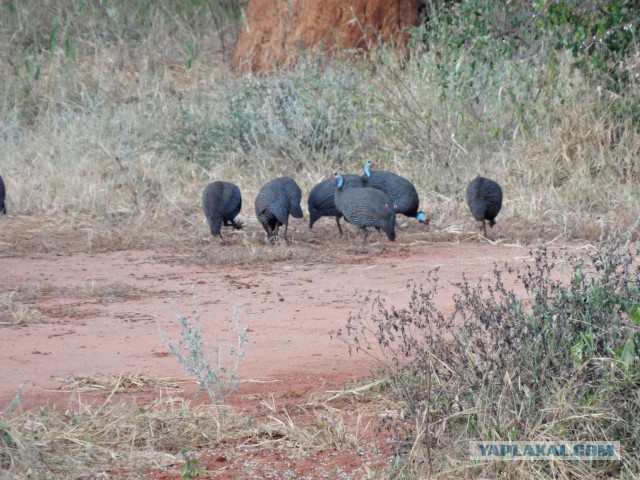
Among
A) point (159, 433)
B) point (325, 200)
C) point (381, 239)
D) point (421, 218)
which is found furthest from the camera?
point (421, 218)

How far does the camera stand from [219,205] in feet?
29.5

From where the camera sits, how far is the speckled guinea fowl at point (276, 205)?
348 inches

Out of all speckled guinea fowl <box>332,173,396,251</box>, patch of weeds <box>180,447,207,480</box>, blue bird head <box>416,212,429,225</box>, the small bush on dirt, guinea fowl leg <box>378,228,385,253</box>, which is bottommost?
patch of weeds <box>180,447,207,480</box>

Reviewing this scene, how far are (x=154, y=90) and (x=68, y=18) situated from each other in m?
2.61

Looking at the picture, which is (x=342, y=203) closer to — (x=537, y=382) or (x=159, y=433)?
(x=159, y=433)

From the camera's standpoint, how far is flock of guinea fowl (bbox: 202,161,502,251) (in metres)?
8.78

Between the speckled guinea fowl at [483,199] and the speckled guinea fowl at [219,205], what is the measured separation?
2.13 meters

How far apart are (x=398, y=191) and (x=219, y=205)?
5.89 feet

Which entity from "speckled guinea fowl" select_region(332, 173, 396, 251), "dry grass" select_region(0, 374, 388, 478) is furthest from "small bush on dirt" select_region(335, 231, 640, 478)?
"speckled guinea fowl" select_region(332, 173, 396, 251)

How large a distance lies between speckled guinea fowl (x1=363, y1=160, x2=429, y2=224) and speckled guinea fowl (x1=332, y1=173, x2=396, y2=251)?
2.00 feet

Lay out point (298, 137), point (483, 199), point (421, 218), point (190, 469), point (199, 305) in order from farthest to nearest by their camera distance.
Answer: point (298, 137) → point (421, 218) → point (483, 199) → point (199, 305) → point (190, 469)

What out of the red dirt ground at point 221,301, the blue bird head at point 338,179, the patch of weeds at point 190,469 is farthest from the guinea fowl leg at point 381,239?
the patch of weeds at point 190,469

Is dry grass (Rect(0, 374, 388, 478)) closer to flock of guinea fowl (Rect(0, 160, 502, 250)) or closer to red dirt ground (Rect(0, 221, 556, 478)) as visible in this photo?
red dirt ground (Rect(0, 221, 556, 478))

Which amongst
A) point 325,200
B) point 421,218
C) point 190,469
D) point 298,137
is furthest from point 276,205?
point 190,469
